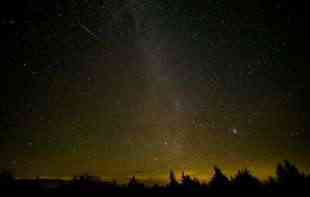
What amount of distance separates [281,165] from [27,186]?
49092 millimetres

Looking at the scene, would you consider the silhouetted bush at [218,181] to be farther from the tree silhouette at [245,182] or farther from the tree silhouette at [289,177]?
the tree silhouette at [289,177]

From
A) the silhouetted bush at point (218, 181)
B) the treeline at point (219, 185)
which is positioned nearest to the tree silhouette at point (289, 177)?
the treeline at point (219, 185)

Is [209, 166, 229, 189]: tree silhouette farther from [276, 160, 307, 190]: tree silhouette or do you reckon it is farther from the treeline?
[276, 160, 307, 190]: tree silhouette

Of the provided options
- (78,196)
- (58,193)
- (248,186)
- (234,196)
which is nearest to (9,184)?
(58,193)

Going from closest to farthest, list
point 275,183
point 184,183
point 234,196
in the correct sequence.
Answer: point 234,196
point 275,183
point 184,183

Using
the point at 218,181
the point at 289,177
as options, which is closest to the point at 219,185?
the point at 218,181

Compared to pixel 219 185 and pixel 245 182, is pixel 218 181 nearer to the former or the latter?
pixel 219 185

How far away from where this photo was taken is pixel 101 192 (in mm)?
43188

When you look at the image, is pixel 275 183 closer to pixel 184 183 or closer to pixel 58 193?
pixel 184 183

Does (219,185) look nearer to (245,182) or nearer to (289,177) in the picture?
(245,182)

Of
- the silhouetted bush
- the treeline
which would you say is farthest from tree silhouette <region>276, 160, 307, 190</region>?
the silhouetted bush

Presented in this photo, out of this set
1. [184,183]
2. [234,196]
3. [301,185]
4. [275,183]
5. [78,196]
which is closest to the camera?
[78,196]

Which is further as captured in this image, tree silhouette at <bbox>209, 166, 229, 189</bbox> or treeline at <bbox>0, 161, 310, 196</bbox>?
tree silhouette at <bbox>209, 166, 229, 189</bbox>

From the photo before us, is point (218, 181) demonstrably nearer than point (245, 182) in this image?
No
